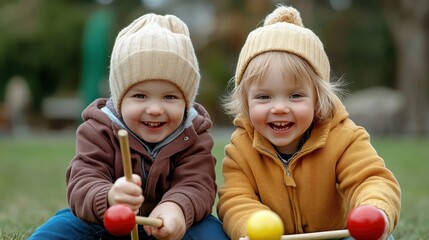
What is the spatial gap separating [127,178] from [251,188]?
0.75 m

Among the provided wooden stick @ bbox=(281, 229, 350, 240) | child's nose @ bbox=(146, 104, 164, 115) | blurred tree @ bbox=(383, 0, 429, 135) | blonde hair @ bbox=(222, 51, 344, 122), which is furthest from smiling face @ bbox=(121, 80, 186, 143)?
blurred tree @ bbox=(383, 0, 429, 135)

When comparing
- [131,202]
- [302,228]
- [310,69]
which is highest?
[310,69]

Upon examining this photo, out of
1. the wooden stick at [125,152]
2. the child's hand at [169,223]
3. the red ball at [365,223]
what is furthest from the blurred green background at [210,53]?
the red ball at [365,223]

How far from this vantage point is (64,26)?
25375 millimetres

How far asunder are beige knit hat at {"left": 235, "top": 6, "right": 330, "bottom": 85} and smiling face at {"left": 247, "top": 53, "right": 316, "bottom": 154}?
3.2 inches

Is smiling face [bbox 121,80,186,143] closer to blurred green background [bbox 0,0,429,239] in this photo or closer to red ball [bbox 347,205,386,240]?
red ball [bbox 347,205,386,240]

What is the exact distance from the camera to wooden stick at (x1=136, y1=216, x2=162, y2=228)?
2.28 metres

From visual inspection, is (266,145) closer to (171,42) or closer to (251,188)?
(251,188)

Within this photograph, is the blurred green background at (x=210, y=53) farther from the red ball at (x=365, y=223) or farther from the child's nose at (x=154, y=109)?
the red ball at (x=365, y=223)

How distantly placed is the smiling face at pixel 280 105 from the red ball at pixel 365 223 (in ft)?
1.98

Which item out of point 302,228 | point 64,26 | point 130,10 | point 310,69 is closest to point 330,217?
point 302,228

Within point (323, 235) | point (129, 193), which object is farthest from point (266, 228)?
point (129, 193)

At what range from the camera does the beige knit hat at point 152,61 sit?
275 cm

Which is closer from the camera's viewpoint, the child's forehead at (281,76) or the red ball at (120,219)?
the red ball at (120,219)
